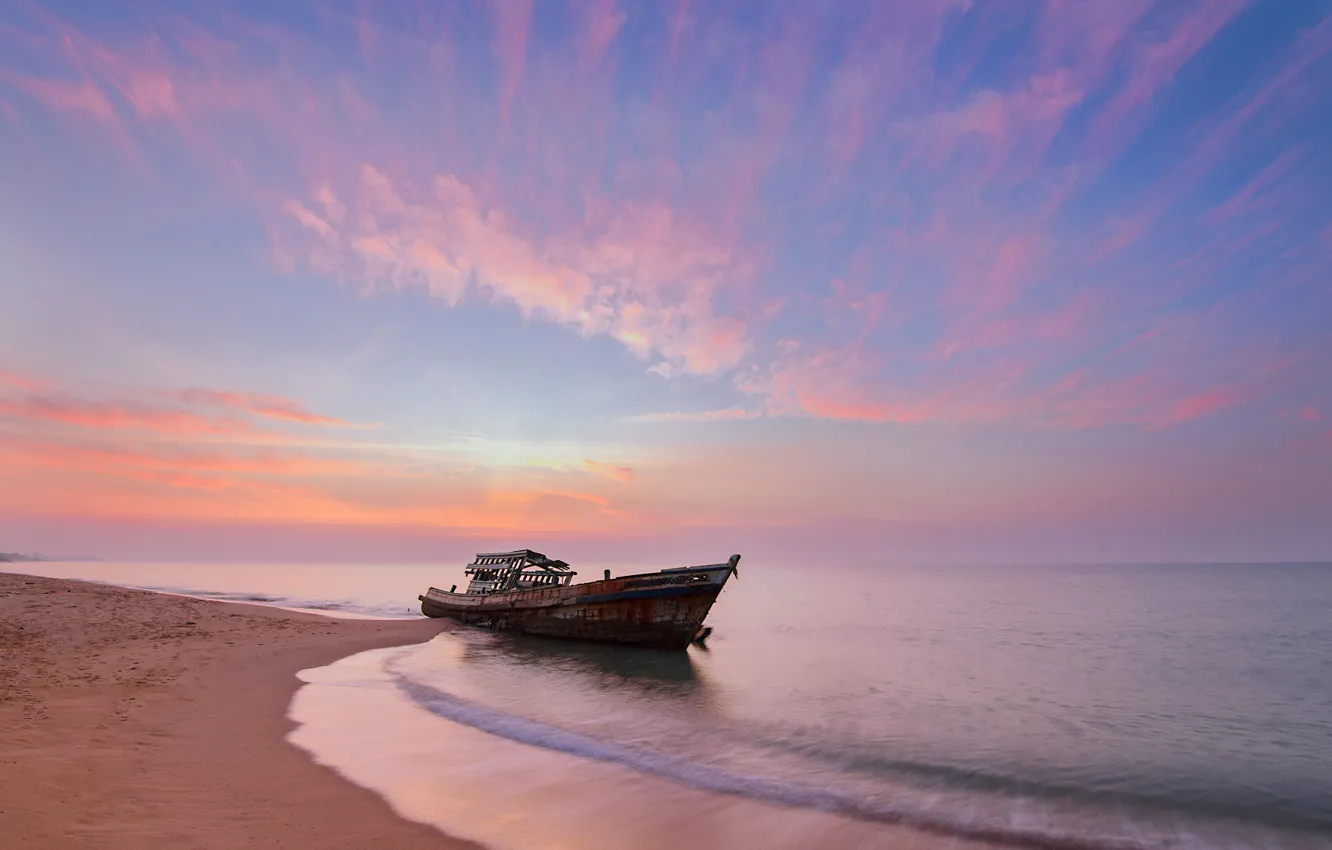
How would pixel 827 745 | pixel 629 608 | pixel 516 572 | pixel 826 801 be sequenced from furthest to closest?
Result: pixel 516 572 → pixel 629 608 → pixel 827 745 → pixel 826 801

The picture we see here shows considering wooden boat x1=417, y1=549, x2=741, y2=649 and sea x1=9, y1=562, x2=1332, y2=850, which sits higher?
wooden boat x1=417, y1=549, x2=741, y2=649

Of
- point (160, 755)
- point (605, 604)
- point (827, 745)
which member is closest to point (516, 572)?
point (605, 604)

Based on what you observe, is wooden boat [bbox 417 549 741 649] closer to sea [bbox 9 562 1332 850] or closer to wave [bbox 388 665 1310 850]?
sea [bbox 9 562 1332 850]

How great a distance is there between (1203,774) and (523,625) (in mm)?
29483

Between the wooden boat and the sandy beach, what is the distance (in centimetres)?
1319

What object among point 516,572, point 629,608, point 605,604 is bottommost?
point 629,608

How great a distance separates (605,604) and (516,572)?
35.4 ft

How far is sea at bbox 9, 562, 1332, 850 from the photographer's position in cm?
1015

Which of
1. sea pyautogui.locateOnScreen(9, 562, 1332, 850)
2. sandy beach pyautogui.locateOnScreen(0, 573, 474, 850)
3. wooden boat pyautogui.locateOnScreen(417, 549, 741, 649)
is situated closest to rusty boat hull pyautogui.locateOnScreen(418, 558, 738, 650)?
wooden boat pyautogui.locateOnScreen(417, 549, 741, 649)

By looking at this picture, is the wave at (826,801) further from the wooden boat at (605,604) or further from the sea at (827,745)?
the wooden boat at (605,604)

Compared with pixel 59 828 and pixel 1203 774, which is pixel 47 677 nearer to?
pixel 59 828

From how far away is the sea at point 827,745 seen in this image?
33.3ft

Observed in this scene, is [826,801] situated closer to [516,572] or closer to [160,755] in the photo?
[160,755]

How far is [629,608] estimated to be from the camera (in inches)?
1195
